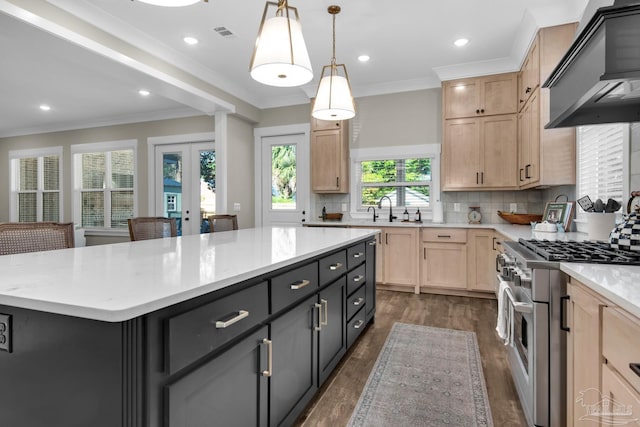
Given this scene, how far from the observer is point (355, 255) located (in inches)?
98.0

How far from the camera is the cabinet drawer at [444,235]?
4.04 metres

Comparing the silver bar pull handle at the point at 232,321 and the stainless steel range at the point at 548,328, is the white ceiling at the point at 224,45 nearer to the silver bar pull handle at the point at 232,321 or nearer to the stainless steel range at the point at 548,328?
the stainless steel range at the point at 548,328

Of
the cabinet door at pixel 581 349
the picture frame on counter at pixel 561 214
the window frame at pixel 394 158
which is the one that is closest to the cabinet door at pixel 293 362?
the cabinet door at pixel 581 349

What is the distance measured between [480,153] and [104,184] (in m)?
6.48

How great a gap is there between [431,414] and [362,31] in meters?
3.29

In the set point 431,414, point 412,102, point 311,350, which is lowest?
point 431,414

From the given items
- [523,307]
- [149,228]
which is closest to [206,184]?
[149,228]

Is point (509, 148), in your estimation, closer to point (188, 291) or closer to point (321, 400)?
point (321, 400)

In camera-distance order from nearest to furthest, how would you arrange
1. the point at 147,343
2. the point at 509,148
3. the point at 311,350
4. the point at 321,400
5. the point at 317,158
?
the point at 147,343 < the point at 311,350 < the point at 321,400 < the point at 509,148 < the point at 317,158

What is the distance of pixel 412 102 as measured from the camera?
4750 mm

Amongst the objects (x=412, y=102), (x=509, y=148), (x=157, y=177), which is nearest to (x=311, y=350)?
(x=509, y=148)

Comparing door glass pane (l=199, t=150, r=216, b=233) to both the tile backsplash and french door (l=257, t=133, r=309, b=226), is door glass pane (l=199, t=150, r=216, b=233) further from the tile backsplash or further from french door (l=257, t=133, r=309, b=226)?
the tile backsplash

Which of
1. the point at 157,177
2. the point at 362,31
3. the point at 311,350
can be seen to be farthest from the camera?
the point at 157,177

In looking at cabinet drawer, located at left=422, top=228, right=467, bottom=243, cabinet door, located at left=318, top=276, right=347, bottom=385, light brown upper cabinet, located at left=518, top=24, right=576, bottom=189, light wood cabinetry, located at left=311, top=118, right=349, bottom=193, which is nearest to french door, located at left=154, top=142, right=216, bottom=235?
light wood cabinetry, located at left=311, top=118, right=349, bottom=193
